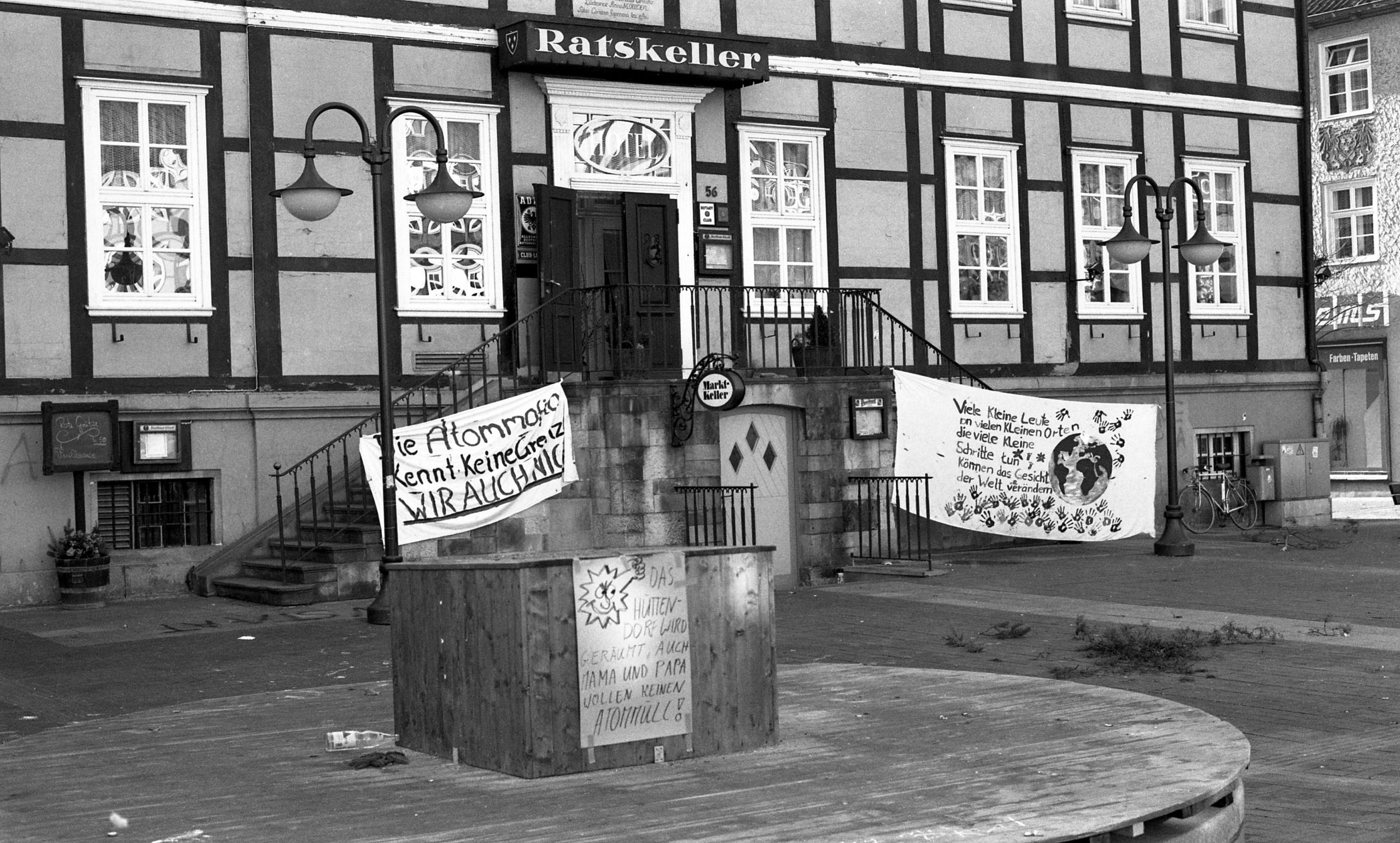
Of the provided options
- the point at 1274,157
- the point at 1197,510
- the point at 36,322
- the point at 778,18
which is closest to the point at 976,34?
the point at 778,18

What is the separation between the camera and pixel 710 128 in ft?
70.3

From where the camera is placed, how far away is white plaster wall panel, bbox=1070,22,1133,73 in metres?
25.0

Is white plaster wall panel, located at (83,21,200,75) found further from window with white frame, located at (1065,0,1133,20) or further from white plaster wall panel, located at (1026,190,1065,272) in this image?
window with white frame, located at (1065,0,1133,20)

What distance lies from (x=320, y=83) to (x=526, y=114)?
2.46 m

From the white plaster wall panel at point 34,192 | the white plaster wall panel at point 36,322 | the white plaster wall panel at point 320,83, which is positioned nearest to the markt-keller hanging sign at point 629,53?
the white plaster wall panel at point 320,83

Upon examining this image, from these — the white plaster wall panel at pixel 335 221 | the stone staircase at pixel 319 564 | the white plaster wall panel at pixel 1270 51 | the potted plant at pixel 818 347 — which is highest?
the white plaster wall panel at pixel 1270 51

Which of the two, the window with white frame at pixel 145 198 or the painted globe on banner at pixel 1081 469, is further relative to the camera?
the painted globe on banner at pixel 1081 469

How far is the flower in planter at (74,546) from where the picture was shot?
16.9 metres

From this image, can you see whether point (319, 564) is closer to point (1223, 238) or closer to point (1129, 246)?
point (1129, 246)

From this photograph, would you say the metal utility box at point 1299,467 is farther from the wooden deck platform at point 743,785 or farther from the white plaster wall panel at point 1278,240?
the wooden deck platform at point 743,785

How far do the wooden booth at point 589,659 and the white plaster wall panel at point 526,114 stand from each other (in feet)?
42.3

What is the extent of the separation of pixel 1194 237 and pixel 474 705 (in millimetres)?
15264

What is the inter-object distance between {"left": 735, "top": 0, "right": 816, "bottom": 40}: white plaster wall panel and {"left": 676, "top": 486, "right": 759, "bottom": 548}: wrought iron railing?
6.62 m

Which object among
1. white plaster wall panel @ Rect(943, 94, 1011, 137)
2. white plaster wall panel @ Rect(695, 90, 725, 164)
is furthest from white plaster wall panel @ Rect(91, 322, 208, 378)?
white plaster wall panel @ Rect(943, 94, 1011, 137)
